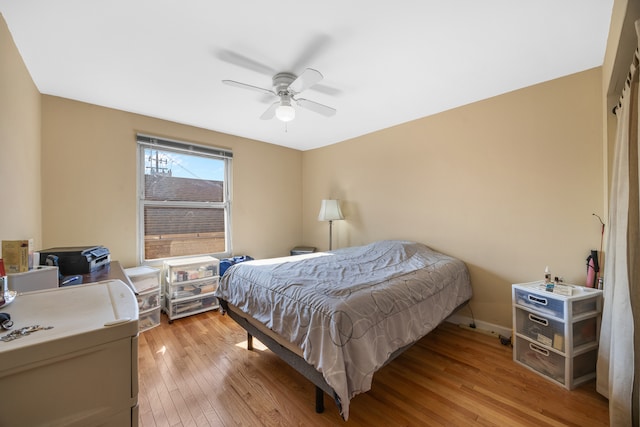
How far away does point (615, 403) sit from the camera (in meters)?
1.33

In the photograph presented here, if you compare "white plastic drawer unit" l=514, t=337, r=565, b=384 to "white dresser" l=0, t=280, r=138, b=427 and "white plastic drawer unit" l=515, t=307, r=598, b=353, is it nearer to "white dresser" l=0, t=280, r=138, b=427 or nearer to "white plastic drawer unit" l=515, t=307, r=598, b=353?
"white plastic drawer unit" l=515, t=307, r=598, b=353

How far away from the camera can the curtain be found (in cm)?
128

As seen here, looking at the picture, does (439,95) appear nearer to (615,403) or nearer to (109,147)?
(615,403)

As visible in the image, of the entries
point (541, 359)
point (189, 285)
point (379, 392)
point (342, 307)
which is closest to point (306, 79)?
point (342, 307)

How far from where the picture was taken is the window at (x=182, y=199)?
3109 millimetres

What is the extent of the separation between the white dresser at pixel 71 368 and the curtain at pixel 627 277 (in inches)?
88.9

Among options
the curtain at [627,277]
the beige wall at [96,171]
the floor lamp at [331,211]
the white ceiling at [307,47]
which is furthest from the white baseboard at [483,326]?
the beige wall at [96,171]

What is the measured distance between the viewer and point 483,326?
2.62m

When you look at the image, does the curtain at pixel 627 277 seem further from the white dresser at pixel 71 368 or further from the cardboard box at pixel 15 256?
the cardboard box at pixel 15 256

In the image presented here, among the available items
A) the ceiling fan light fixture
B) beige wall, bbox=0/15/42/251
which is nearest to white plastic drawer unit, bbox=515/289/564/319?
the ceiling fan light fixture

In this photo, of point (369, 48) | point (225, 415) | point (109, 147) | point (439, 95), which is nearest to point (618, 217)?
point (439, 95)

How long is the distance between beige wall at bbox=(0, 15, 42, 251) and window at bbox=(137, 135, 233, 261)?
882 mm

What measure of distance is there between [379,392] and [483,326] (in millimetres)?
1563

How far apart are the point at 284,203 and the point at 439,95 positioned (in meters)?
2.85
